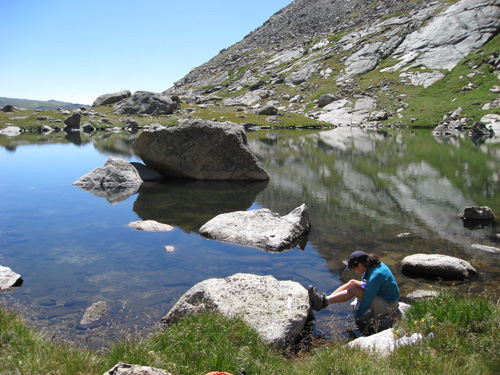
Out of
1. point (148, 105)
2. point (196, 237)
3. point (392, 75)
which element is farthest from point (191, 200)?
point (392, 75)

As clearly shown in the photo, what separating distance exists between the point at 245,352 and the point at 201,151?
25.6 metres

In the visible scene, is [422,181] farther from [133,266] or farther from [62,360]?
[62,360]

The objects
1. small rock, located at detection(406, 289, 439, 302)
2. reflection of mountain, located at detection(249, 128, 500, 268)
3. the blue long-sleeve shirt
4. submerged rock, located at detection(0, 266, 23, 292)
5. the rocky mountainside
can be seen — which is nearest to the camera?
the blue long-sleeve shirt

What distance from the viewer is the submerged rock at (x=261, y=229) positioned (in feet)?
56.0

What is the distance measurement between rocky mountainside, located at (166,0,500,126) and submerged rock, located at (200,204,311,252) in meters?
83.9

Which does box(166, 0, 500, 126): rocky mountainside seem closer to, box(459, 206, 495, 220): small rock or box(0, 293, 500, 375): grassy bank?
box(459, 206, 495, 220): small rock

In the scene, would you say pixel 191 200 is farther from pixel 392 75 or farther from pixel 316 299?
pixel 392 75

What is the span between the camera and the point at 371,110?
371 feet

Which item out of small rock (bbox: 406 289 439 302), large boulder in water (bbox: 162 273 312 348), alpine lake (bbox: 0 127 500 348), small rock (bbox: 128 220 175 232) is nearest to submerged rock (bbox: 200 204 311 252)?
alpine lake (bbox: 0 127 500 348)

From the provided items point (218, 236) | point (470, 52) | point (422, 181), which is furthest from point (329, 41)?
point (218, 236)

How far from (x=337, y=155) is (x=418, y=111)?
65.7 metres

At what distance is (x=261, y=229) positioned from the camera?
18.0 metres

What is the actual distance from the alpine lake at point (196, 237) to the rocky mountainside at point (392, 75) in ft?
234

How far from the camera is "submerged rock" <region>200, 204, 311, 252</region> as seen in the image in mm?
17062
